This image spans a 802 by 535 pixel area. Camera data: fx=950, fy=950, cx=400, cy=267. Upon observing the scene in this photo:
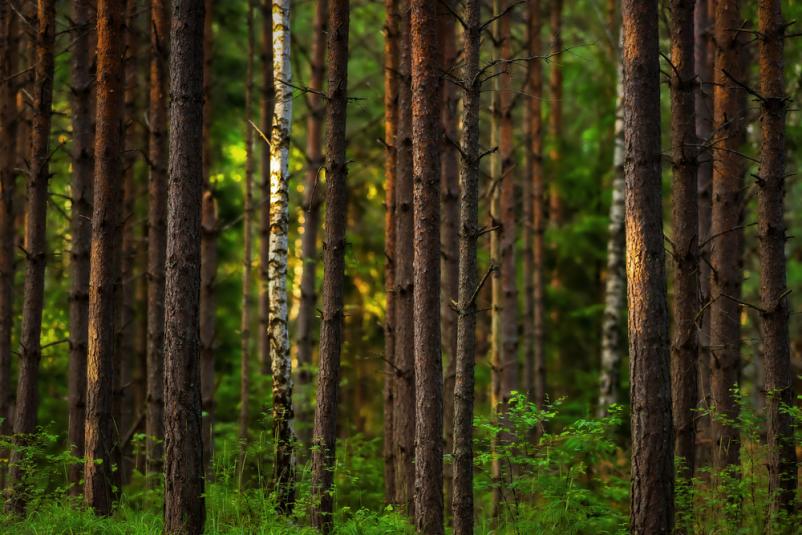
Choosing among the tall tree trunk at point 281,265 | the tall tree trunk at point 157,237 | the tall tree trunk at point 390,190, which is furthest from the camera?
the tall tree trunk at point 390,190

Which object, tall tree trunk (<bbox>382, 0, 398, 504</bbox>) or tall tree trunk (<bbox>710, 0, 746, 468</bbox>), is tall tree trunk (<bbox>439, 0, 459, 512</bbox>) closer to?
tall tree trunk (<bbox>382, 0, 398, 504</bbox>)

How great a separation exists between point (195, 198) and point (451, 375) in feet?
20.6

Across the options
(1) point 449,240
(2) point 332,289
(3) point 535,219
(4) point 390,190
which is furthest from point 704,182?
(2) point 332,289

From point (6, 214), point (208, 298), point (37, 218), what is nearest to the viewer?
point (37, 218)

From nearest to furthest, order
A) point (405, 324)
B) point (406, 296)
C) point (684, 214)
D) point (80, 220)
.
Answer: point (684, 214), point (405, 324), point (406, 296), point (80, 220)

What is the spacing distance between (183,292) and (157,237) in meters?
5.08

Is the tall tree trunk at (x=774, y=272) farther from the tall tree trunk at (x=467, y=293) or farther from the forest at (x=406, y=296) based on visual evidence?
the tall tree trunk at (x=467, y=293)

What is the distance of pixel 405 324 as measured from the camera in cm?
1286

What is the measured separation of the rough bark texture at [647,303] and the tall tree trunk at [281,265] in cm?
442

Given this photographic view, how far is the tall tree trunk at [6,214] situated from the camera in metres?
14.7

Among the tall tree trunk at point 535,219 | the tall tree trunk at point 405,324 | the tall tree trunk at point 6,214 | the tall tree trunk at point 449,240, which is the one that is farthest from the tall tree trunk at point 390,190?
Result: the tall tree trunk at point 6,214

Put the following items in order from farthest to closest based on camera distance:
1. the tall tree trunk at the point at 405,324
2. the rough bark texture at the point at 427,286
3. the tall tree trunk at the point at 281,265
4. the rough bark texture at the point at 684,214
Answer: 1. the tall tree trunk at the point at 405,324
2. the tall tree trunk at the point at 281,265
3. the rough bark texture at the point at 684,214
4. the rough bark texture at the point at 427,286

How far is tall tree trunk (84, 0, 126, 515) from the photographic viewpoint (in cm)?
1173

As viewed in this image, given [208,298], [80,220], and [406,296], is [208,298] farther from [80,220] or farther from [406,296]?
[406,296]
